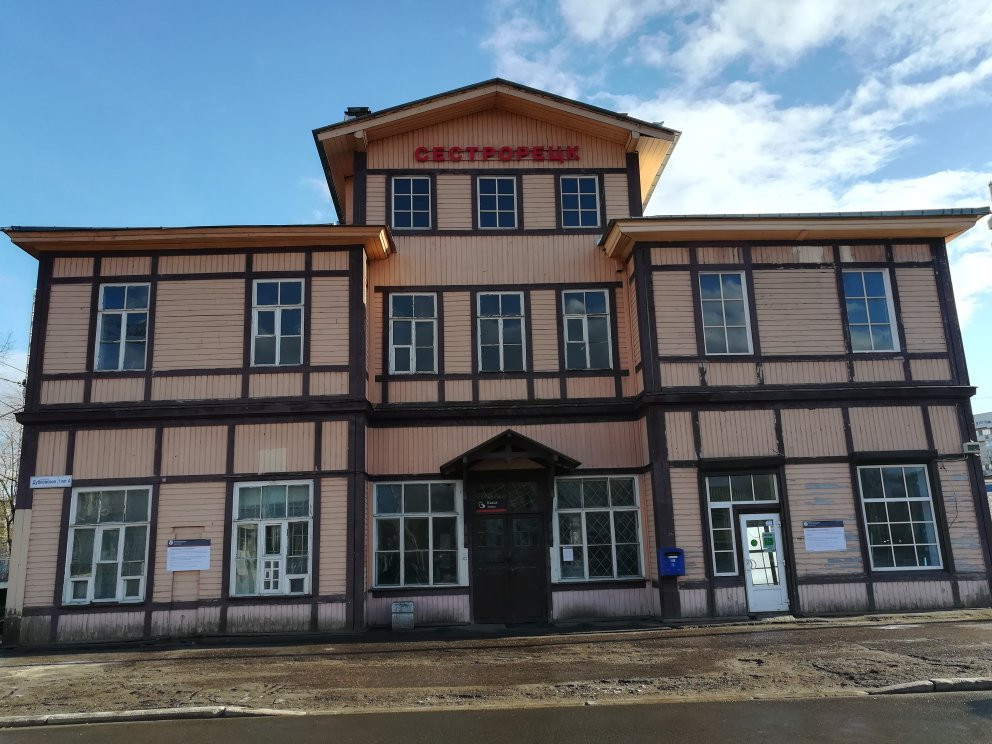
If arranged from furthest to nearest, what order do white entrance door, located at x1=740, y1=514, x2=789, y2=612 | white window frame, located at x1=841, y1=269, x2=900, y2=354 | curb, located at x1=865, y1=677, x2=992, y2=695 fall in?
white window frame, located at x1=841, y1=269, x2=900, y2=354 → white entrance door, located at x1=740, y1=514, x2=789, y2=612 → curb, located at x1=865, y1=677, x2=992, y2=695

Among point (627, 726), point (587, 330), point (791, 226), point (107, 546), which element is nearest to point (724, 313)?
point (791, 226)

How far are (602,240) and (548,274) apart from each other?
1319 millimetres

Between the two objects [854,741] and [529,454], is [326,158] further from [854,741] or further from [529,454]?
[854,741]

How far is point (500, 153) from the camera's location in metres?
16.7

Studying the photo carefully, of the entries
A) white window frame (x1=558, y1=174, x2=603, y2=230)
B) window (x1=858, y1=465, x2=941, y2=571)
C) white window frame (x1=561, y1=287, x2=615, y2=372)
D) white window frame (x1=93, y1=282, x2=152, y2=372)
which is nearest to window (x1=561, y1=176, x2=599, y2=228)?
white window frame (x1=558, y1=174, x2=603, y2=230)

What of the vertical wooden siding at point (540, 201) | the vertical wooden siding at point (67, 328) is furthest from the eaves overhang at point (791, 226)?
the vertical wooden siding at point (67, 328)

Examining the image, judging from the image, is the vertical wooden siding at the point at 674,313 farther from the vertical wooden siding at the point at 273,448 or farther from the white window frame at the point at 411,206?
the vertical wooden siding at the point at 273,448

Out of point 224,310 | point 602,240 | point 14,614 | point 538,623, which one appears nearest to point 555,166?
point 602,240

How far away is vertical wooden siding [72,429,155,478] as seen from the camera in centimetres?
1411

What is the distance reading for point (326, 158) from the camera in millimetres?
16922

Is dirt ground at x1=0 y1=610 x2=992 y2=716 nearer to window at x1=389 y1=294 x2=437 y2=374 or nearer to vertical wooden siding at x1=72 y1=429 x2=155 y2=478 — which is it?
vertical wooden siding at x1=72 y1=429 x2=155 y2=478

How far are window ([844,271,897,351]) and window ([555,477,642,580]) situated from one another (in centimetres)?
547

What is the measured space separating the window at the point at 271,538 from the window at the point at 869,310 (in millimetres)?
11204

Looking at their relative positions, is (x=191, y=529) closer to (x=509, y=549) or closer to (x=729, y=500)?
(x=509, y=549)
